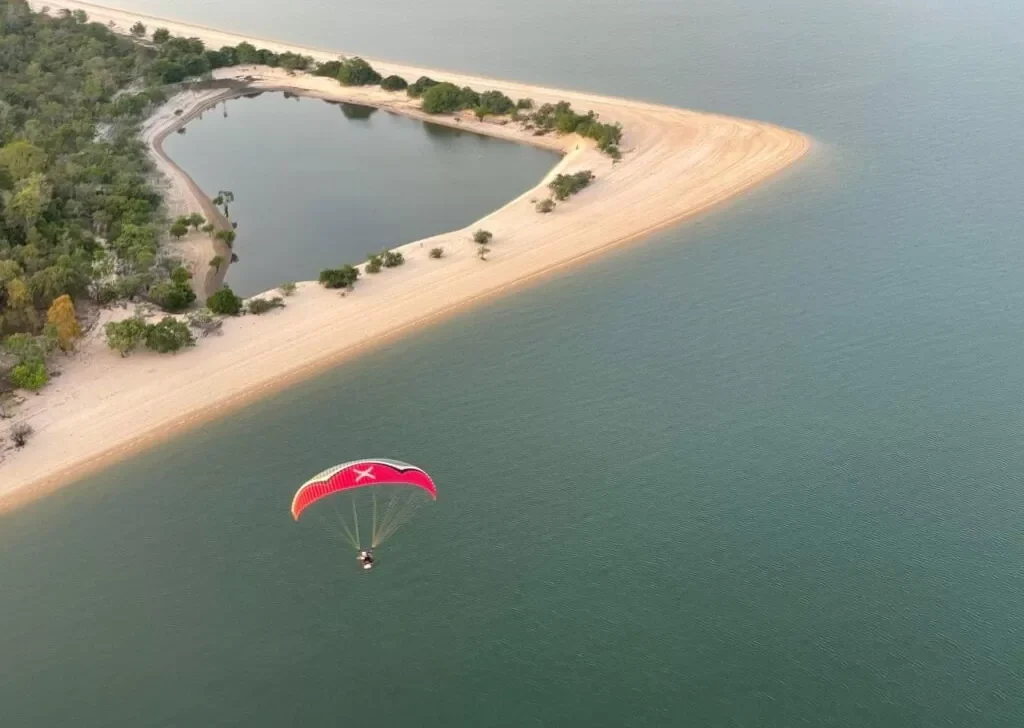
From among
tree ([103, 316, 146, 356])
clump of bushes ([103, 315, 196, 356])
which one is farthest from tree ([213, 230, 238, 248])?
tree ([103, 316, 146, 356])

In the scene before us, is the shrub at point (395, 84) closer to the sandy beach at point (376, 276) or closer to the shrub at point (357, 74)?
the sandy beach at point (376, 276)

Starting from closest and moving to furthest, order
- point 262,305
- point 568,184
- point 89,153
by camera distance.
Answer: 1. point 262,305
2. point 568,184
3. point 89,153

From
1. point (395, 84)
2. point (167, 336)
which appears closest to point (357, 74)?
point (395, 84)

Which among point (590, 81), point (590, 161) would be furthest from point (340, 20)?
point (590, 161)

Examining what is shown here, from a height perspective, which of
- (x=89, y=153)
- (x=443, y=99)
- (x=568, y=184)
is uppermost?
(x=443, y=99)

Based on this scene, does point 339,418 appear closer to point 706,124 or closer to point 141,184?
point 141,184

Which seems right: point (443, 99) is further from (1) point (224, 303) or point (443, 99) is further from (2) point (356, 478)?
(2) point (356, 478)

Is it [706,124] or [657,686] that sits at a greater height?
[706,124]

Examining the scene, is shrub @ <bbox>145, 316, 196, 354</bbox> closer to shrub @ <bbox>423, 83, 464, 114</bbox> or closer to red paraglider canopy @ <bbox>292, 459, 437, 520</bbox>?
red paraglider canopy @ <bbox>292, 459, 437, 520</bbox>
